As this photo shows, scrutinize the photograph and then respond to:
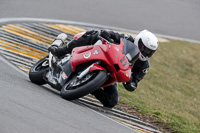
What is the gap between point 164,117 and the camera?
8047 millimetres

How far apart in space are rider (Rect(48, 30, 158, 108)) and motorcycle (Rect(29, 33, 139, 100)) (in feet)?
0.48

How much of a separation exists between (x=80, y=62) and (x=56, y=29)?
16.5ft

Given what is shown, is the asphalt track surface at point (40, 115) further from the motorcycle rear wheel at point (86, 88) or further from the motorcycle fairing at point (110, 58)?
the motorcycle fairing at point (110, 58)

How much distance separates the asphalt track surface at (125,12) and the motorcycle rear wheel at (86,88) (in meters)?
5.29

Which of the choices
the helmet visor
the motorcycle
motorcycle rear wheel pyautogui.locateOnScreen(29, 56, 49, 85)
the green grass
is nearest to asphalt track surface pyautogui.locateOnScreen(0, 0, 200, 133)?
motorcycle rear wheel pyautogui.locateOnScreen(29, 56, 49, 85)

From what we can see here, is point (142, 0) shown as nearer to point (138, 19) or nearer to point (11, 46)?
point (138, 19)

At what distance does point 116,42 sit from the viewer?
6730 millimetres

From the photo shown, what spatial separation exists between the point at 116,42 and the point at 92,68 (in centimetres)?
82

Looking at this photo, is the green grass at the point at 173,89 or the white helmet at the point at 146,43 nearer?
the white helmet at the point at 146,43

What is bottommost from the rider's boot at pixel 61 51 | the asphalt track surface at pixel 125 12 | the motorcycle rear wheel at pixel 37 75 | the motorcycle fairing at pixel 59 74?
the asphalt track surface at pixel 125 12

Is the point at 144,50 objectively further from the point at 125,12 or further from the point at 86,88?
the point at 125,12

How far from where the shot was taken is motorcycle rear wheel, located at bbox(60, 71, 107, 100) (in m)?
5.93

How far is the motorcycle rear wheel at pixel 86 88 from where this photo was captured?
5930mm

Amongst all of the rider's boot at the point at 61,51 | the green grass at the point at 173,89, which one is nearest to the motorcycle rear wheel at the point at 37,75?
the rider's boot at the point at 61,51
